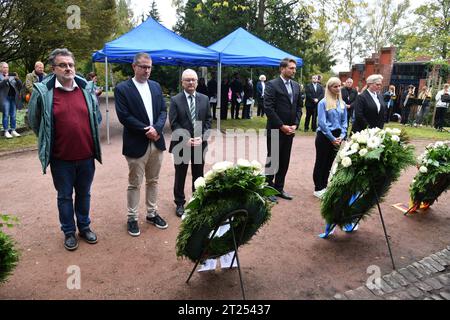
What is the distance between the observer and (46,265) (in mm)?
3492

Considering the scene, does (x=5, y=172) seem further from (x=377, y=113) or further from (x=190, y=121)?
(x=377, y=113)

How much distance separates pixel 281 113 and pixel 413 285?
284cm

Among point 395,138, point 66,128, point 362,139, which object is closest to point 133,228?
point 66,128

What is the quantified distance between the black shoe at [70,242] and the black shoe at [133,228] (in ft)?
1.98

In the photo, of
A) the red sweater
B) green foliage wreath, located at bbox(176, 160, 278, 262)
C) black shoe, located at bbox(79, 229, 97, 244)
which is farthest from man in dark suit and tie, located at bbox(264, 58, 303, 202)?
the red sweater

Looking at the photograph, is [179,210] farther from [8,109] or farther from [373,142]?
[8,109]

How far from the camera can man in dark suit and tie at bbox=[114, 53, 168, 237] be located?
393 cm

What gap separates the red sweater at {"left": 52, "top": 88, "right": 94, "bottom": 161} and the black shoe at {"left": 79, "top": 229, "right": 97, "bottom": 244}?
2.97ft

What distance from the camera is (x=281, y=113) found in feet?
17.3

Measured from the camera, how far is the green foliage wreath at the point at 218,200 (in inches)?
108

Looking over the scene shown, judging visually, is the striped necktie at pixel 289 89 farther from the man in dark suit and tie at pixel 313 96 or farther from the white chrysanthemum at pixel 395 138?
the man in dark suit and tie at pixel 313 96

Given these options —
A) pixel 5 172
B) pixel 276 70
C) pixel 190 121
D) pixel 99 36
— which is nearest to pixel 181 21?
pixel 99 36

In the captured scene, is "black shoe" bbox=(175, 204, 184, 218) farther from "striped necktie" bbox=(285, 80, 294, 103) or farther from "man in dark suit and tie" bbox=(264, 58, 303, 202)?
"striped necktie" bbox=(285, 80, 294, 103)

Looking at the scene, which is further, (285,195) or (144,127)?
(285,195)
